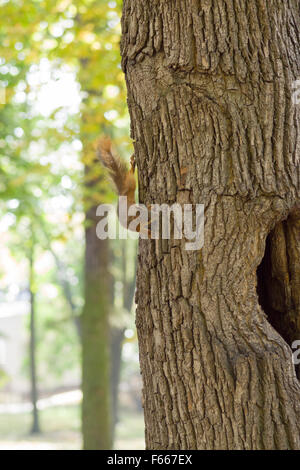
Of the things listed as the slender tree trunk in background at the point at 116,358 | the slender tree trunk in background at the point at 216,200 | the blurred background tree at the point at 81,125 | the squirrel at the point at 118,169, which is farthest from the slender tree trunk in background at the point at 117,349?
the slender tree trunk in background at the point at 216,200

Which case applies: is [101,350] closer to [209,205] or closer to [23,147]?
[23,147]

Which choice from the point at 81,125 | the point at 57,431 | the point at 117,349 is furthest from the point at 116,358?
the point at 81,125

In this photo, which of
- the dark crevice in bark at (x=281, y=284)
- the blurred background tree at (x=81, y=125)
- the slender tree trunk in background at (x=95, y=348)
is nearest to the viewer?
the dark crevice in bark at (x=281, y=284)

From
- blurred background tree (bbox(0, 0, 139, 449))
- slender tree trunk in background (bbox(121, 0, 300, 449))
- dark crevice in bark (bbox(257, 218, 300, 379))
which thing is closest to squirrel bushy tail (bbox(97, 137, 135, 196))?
slender tree trunk in background (bbox(121, 0, 300, 449))

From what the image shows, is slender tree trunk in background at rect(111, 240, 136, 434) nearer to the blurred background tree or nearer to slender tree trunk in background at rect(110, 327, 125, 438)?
slender tree trunk in background at rect(110, 327, 125, 438)

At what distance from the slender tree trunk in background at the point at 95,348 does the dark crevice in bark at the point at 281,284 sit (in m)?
5.29

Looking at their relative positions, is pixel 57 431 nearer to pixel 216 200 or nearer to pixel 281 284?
pixel 281 284

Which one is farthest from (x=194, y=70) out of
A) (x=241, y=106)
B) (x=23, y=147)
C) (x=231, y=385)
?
(x=23, y=147)

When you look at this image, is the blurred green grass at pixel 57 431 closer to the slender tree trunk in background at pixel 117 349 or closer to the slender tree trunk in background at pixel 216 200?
the slender tree trunk in background at pixel 117 349

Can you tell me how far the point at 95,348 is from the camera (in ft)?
26.3

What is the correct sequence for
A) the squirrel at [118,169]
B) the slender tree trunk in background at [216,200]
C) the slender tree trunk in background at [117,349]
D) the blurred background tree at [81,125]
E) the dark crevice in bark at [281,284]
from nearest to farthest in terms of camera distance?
the slender tree trunk in background at [216,200] < the dark crevice in bark at [281,284] < the squirrel at [118,169] < the blurred background tree at [81,125] < the slender tree trunk in background at [117,349]

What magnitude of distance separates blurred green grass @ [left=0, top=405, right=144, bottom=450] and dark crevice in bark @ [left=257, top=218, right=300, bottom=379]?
413 inches

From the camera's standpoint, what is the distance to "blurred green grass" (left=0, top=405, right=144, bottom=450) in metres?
14.7

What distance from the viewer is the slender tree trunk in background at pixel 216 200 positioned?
223 centimetres
